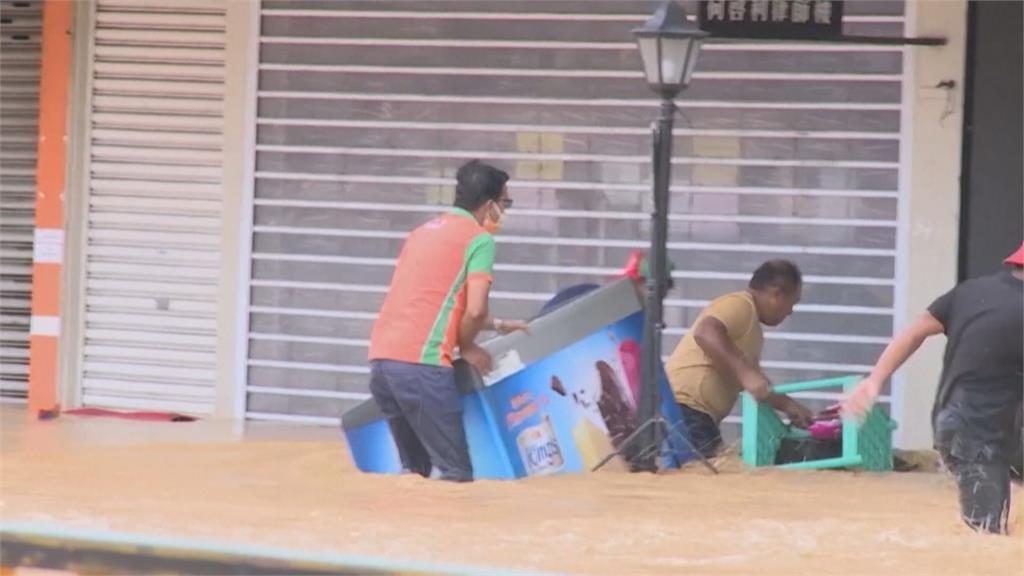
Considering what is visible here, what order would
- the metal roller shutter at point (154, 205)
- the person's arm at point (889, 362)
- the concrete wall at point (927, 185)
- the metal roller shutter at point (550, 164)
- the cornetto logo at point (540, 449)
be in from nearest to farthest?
the person's arm at point (889, 362) < the cornetto logo at point (540, 449) < the concrete wall at point (927, 185) < the metal roller shutter at point (550, 164) < the metal roller shutter at point (154, 205)

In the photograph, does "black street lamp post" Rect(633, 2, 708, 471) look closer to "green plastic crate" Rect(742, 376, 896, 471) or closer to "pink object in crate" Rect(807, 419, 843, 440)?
"green plastic crate" Rect(742, 376, 896, 471)

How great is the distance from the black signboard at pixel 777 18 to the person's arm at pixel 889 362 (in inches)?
155

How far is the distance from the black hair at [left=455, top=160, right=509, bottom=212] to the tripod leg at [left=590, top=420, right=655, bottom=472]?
1459 mm

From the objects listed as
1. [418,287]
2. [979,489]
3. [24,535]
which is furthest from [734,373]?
[24,535]

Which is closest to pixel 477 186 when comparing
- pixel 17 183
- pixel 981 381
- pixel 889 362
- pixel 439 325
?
pixel 439 325

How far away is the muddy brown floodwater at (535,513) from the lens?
7.16 metres

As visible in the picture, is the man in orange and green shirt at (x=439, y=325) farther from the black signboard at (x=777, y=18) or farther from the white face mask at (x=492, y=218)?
the black signboard at (x=777, y=18)

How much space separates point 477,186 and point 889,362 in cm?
266

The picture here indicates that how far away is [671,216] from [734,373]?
7.58 ft

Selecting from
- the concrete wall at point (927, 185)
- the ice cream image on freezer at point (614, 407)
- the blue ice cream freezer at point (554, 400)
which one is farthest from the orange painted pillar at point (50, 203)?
the concrete wall at point (927, 185)

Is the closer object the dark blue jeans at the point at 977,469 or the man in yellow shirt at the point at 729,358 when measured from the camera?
the dark blue jeans at the point at 977,469

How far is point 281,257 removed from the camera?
41.4 feet

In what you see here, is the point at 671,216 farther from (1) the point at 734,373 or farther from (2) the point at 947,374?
(2) the point at 947,374

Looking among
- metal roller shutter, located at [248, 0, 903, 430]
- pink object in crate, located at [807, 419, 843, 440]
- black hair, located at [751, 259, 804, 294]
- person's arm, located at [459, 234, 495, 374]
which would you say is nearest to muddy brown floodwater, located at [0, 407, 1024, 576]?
pink object in crate, located at [807, 419, 843, 440]
